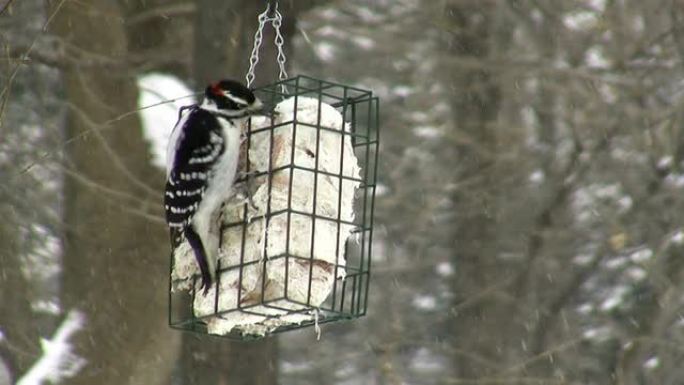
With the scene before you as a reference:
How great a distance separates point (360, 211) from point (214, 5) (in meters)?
5.04

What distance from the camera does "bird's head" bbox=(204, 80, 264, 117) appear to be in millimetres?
7094

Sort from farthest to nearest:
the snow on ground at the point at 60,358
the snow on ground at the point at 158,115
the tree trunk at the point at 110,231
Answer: the snow on ground at the point at 158,115, the tree trunk at the point at 110,231, the snow on ground at the point at 60,358

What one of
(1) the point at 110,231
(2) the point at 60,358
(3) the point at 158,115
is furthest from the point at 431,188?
(2) the point at 60,358

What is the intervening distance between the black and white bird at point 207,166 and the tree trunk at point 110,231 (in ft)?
11.8

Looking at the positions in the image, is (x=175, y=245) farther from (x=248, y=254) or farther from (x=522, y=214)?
(x=522, y=214)

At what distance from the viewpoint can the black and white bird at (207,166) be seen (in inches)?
281

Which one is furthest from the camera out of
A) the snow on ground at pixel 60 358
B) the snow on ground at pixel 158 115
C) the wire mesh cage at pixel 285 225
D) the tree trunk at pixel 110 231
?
the snow on ground at pixel 158 115

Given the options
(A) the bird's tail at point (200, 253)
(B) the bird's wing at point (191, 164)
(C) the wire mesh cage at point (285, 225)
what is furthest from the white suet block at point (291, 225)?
(B) the bird's wing at point (191, 164)

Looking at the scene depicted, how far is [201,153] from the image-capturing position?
7.17 meters

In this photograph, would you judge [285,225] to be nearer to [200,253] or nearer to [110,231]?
[200,253]

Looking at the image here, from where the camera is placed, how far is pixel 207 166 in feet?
23.5

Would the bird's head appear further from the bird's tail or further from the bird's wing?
the bird's tail

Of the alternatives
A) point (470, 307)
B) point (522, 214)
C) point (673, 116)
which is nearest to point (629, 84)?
point (673, 116)

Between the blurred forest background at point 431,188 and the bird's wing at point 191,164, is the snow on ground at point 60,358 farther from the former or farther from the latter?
the bird's wing at point 191,164
